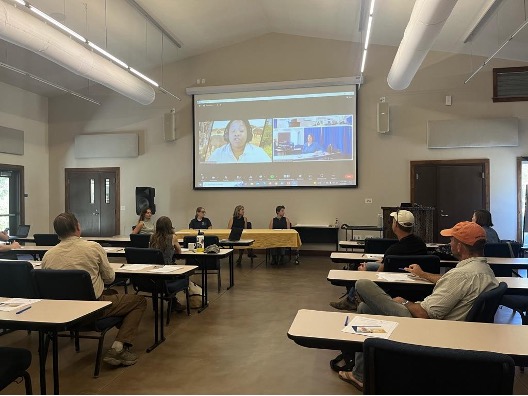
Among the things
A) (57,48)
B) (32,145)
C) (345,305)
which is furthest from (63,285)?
(32,145)

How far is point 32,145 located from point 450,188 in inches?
406

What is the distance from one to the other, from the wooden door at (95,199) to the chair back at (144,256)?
20.8ft

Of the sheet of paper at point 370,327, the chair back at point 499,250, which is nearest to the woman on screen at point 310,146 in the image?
the chair back at point 499,250

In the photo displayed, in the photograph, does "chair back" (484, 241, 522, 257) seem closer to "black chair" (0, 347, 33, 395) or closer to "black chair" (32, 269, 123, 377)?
"black chair" (32, 269, 123, 377)

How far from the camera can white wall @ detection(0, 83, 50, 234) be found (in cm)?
909

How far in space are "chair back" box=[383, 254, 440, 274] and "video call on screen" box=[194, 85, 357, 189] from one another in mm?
5590

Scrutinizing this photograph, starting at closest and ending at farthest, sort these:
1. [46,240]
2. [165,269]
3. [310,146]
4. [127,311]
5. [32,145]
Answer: [127,311], [165,269], [46,240], [310,146], [32,145]

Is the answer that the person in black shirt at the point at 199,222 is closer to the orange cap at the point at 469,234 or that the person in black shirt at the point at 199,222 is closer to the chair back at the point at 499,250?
the chair back at the point at 499,250

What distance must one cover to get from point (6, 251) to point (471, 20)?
8.12 meters

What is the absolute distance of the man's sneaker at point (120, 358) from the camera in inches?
117

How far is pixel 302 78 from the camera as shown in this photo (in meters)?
9.07

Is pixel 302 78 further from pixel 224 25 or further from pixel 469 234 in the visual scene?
pixel 469 234

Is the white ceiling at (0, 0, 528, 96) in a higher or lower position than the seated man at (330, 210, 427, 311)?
higher

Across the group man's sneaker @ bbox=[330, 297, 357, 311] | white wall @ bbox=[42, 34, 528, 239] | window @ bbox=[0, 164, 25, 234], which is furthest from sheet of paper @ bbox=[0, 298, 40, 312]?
window @ bbox=[0, 164, 25, 234]
